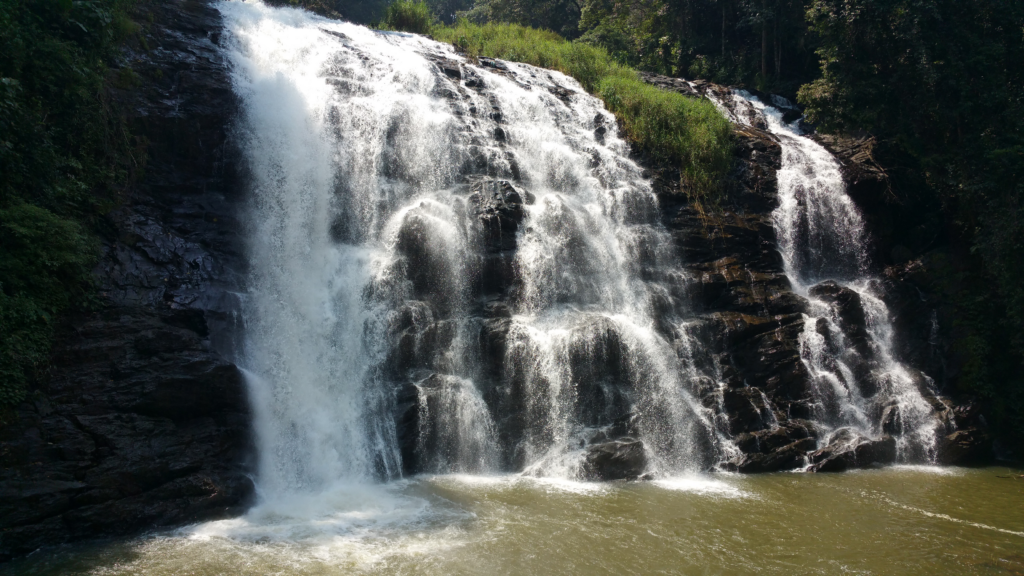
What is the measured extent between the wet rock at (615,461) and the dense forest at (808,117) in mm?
8926

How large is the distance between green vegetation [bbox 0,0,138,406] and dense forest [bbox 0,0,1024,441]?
0.08 feet

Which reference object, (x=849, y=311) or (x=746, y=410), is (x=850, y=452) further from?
(x=849, y=311)

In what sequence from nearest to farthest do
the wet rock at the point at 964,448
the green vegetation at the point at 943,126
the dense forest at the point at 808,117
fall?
the dense forest at the point at 808,117 < the wet rock at the point at 964,448 < the green vegetation at the point at 943,126

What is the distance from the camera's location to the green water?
8.12m

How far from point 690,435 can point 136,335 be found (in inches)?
429

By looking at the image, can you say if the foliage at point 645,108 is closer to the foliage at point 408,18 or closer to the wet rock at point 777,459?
the foliage at point 408,18

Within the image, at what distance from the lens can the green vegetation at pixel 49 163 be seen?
9.16 metres

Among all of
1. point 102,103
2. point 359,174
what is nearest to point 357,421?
point 359,174

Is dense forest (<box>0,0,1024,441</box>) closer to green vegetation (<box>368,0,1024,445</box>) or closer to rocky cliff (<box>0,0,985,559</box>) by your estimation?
green vegetation (<box>368,0,1024,445</box>)

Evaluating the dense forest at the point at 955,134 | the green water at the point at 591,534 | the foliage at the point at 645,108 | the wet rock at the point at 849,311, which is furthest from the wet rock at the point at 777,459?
the foliage at the point at 645,108

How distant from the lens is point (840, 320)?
1549 centimetres

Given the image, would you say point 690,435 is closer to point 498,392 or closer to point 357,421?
point 498,392

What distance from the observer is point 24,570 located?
7758mm

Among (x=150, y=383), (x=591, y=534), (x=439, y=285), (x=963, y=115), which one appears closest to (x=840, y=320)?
(x=963, y=115)
